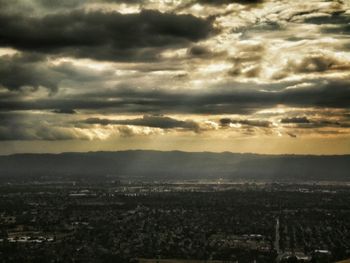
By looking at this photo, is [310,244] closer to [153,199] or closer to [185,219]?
[185,219]

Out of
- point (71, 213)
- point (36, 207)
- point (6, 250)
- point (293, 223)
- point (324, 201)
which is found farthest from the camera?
point (324, 201)

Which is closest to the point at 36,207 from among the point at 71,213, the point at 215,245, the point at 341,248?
the point at 71,213

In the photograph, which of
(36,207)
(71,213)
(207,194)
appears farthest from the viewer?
(207,194)

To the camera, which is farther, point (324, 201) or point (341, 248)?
point (324, 201)

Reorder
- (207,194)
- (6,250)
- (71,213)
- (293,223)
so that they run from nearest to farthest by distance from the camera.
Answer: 1. (6,250)
2. (293,223)
3. (71,213)
4. (207,194)

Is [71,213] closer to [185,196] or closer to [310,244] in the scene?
[185,196]

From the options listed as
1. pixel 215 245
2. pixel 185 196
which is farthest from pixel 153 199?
pixel 215 245
